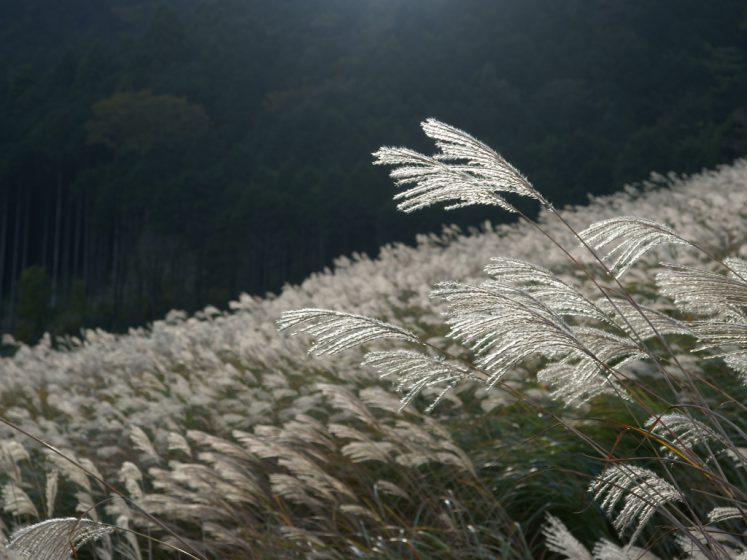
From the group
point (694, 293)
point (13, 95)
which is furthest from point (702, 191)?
point (13, 95)

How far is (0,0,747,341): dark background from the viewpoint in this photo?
3800cm

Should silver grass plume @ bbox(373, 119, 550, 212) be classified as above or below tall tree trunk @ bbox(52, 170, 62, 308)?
above

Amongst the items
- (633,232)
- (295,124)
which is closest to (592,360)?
(633,232)

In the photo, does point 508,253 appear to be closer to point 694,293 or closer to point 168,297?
point 694,293

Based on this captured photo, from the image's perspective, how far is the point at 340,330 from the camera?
78.3 inches

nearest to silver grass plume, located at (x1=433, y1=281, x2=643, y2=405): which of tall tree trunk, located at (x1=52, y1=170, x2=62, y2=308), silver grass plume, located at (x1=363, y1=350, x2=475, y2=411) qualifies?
silver grass plume, located at (x1=363, y1=350, x2=475, y2=411)

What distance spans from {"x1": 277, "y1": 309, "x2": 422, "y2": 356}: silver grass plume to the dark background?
2812cm

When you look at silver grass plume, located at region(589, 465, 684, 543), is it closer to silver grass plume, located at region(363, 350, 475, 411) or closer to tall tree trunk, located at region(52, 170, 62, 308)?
silver grass plume, located at region(363, 350, 475, 411)

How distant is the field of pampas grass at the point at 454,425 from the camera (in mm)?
2012

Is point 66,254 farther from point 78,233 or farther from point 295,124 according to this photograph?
point 295,124

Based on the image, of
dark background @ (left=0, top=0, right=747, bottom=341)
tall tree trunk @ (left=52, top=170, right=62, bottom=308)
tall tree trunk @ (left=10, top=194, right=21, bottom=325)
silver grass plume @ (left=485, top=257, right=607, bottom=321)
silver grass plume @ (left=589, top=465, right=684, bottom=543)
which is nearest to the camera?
silver grass plume @ (left=589, top=465, right=684, bottom=543)

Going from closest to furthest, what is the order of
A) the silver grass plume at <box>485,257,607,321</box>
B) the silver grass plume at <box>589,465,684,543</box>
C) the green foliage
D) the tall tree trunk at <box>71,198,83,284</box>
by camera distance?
the silver grass plume at <box>589,465,684,543</box>
the silver grass plume at <box>485,257,607,321</box>
the green foliage
the tall tree trunk at <box>71,198,83,284</box>

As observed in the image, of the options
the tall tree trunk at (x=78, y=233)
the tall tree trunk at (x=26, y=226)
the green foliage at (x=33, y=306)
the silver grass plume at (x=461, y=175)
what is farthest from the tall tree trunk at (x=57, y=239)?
the silver grass plume at (x=461, y=175)

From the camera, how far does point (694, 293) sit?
2.03m
